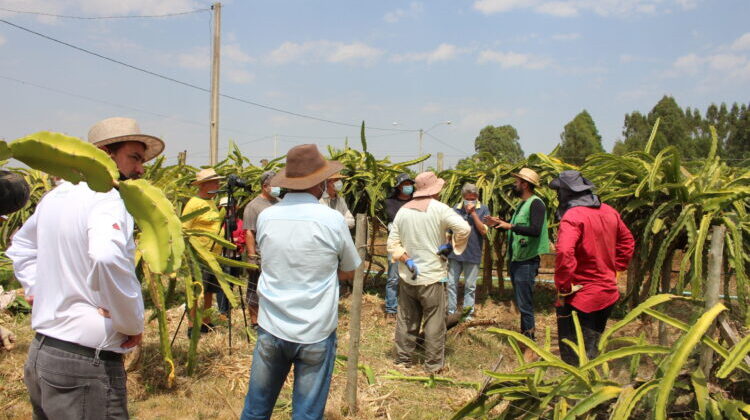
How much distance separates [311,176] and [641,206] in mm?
3243

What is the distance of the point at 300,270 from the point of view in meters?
2.60

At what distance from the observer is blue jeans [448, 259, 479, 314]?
636 centimetres

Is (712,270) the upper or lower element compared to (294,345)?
upper

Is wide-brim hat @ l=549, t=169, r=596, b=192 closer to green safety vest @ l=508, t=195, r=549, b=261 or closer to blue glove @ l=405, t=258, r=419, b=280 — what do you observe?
green safety vest @ l=508, t=195, r=549, b=261

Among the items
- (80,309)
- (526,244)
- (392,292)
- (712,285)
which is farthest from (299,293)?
(392,292)

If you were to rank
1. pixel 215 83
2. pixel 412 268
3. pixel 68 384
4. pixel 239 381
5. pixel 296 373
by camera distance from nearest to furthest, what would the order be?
pixel 68 384 < pixel 296 373 < pixel 239 381 < pixel 412 268 < pixel 215 83

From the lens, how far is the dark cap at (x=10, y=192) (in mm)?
1693

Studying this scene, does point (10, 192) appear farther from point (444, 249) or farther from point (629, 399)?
point (444, 249)

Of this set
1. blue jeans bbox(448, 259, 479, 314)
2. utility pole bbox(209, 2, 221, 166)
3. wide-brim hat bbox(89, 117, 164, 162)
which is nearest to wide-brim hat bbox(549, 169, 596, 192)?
blue jeans bbox(448, 259, 479, 314)

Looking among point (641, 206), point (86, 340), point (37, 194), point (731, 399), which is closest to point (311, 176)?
point (86, 340)

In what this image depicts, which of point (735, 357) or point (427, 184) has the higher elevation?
point (427, 184)

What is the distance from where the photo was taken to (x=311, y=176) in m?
2.73

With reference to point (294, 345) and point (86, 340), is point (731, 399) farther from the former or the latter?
point (86, 340)

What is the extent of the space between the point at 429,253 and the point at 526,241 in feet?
4.01
